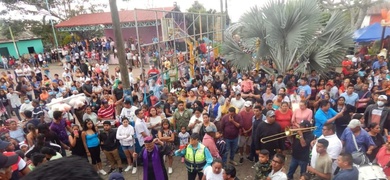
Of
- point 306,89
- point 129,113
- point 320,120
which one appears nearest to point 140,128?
point 129,113

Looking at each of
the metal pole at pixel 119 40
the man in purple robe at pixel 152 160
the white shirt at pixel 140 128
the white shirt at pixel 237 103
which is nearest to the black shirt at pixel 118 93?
the metal pole at pixel 119 40

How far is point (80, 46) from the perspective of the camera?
23.1 metres

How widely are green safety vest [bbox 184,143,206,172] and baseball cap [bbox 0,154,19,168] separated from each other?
101 inches

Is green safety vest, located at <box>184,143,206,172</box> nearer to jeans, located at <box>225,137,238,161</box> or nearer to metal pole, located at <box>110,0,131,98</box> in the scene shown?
jeans, located at <box>225,137,238,161</box>

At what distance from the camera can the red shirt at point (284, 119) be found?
5.51 m

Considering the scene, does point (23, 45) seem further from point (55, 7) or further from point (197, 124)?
point (197, 124)

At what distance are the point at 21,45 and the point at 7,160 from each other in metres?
30.0

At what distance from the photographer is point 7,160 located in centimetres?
379

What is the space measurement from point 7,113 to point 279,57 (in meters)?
9.72

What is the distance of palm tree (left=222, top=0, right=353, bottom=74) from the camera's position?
839 centimetres

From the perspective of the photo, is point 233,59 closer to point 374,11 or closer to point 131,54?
point 131,54

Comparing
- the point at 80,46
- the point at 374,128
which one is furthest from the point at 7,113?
the point at 80,46

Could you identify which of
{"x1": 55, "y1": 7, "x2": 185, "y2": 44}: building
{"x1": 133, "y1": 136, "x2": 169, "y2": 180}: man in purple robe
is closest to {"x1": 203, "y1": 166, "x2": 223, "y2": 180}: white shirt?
{"x1": 133, "y1": 136, "x2": 169, "y2": 180}: man in purple robe

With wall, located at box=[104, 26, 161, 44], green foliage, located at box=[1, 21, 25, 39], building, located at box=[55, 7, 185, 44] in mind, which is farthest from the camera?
green foliage, located at box=[1, 21, 25, 39]
